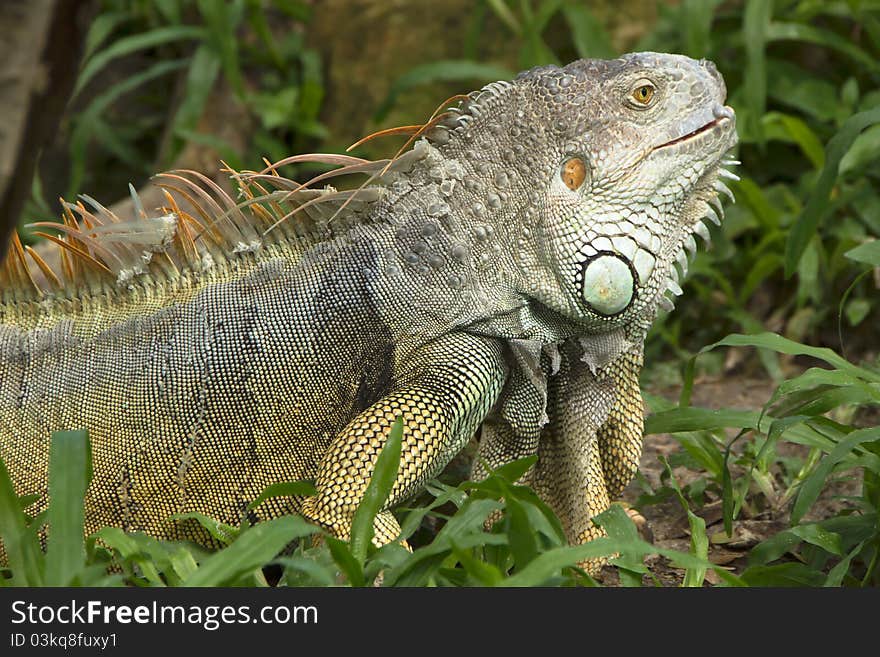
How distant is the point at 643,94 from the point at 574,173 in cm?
35

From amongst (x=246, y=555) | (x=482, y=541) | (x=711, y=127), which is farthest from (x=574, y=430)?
(x=246, y=555)

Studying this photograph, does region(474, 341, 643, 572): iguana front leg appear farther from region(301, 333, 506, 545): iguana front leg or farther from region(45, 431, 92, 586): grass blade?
region(45, 431, 92, 586): grass blade

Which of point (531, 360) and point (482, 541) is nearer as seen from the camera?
point (482, 541)

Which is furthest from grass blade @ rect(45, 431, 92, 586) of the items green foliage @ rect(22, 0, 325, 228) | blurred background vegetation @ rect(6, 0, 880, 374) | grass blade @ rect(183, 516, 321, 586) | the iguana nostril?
green foliage @ rect(22, 0, 325, 228)

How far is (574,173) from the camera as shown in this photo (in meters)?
3.68

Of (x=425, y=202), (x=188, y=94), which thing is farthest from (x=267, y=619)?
(x=188, y=94)

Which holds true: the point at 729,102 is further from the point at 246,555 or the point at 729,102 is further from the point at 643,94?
the point at 246,555

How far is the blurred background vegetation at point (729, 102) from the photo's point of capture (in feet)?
14.9

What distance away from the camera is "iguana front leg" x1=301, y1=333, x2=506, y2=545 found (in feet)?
11.4

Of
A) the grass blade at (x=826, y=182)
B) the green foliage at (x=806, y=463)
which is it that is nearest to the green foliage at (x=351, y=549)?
the green foliage at (x=806, y=463)

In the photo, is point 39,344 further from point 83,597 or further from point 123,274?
point 83,597

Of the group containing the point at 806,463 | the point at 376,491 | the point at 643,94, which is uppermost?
the point at 643,94

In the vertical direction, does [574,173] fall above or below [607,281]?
above

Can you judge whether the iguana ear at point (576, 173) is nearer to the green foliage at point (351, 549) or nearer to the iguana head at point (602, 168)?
the iguana head at point (602, 168)
